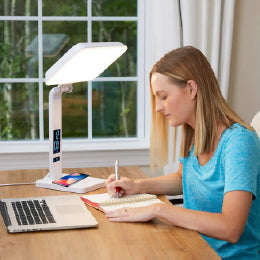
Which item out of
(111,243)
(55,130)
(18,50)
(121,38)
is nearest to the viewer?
(111,243)

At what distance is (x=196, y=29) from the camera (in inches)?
109

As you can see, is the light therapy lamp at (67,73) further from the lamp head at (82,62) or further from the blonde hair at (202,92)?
the blonde hair at (202,92)

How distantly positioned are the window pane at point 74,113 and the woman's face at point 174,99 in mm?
1329

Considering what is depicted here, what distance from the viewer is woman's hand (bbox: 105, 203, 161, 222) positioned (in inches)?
56.4

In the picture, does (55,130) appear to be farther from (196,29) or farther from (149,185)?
(196,29)

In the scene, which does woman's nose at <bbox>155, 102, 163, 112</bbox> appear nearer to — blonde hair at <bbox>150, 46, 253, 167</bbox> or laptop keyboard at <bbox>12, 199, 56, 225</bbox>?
blonde hair at <bbox>150, 46, 253, 167</bbox>

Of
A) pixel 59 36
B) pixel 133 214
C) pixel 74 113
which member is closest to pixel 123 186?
pixel 133 214

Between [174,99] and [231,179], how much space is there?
1.19 feet

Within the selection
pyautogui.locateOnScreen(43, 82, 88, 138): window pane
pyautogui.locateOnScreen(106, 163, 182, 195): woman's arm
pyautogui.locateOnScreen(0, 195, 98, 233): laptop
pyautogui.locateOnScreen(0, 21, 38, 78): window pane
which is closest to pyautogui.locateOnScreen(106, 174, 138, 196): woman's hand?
pyautogui.locateOnScreen(106, 163, 182, 195): woman's arm

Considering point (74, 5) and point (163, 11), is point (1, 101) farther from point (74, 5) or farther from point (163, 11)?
point (163, 11)

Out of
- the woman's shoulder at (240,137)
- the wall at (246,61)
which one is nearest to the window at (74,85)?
the wall at (246,61)

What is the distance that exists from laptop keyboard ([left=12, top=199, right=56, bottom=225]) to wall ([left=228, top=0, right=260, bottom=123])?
5.60ft

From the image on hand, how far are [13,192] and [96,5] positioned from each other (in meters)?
1.52

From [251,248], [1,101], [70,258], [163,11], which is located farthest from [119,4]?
[70,258]
